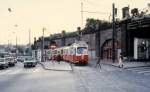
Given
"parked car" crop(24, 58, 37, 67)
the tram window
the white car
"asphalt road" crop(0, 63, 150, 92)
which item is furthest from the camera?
"parked car" crop(24, 58, 37, 67)

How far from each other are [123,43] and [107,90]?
35.7 meters

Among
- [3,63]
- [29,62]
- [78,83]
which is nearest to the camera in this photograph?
[78,83]

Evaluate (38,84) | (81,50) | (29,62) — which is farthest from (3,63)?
(38,84)

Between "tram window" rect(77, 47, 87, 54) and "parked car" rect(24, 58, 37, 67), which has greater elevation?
"tram window" rect(77, 47, 87, 54)

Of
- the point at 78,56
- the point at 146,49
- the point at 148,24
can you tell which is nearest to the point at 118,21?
the point at 146,49

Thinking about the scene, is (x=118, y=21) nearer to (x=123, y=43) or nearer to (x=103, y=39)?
(x=123, y=43)

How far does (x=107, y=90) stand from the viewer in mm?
19484

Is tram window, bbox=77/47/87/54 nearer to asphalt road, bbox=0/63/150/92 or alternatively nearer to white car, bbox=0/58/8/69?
white car, bbox=0/58/8/69

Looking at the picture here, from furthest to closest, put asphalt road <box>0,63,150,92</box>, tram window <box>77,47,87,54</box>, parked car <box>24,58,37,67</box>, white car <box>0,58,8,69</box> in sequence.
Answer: parked car <box>24,58,37,67</box>
white car <box>0,58,8,69</box>
tram window <box>77,47,87,54</box>
asphalt road <box>0,63,150,92</box>

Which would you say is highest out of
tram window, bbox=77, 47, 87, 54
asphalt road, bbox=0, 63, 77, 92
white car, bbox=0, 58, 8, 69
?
tram window, bbox=77, 47, 87, 54

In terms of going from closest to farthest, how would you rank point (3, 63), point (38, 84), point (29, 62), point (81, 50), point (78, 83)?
point (38, 84) < point (78, 83) < point (81, 50) < point (3, 63) < point (29, 62)

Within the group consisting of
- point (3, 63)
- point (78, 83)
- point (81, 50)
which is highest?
point (81, 50)

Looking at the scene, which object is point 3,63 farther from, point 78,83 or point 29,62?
point 78,83

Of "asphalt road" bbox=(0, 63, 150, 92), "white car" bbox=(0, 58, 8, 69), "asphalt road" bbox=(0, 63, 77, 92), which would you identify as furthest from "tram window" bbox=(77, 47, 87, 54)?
"asphalt road" bbox=(0, 63, 77, 92)
